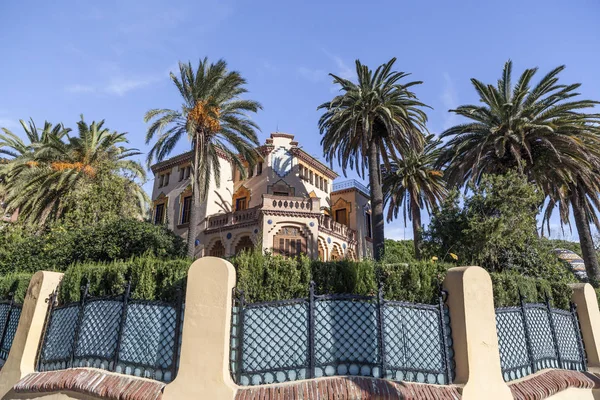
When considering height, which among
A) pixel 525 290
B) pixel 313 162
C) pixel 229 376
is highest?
pixel 313 162

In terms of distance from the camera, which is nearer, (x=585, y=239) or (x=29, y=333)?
(x=29, y=333)

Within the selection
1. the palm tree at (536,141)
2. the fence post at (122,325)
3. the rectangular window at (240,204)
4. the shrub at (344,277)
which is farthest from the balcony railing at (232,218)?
the fence post at (122,325)

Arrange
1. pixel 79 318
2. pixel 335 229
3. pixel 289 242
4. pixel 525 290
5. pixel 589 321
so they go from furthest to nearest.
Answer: pixel 335 229
pixel 289 242
pixel 589 321
pixel 525 290
pixel 79 318

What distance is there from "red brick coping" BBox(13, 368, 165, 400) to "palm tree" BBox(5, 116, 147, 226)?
581 inches

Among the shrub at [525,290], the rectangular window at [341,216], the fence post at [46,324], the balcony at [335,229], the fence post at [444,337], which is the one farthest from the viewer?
the rectangular window at [341,216]

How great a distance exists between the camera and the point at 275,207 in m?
23.6

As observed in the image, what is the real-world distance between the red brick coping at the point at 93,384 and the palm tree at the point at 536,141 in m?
15.6

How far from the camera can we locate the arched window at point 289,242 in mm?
23047

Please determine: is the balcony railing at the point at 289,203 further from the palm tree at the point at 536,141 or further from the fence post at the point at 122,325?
the fence post at the point at 122,325

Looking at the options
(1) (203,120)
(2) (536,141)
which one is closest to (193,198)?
(1) (203,120)

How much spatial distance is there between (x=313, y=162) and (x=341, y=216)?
184 inches

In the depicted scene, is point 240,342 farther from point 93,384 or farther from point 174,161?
point 174,161

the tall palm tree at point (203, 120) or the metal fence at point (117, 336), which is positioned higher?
the tall palm tree at point (203, 120)

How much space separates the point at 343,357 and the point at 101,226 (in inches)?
465
